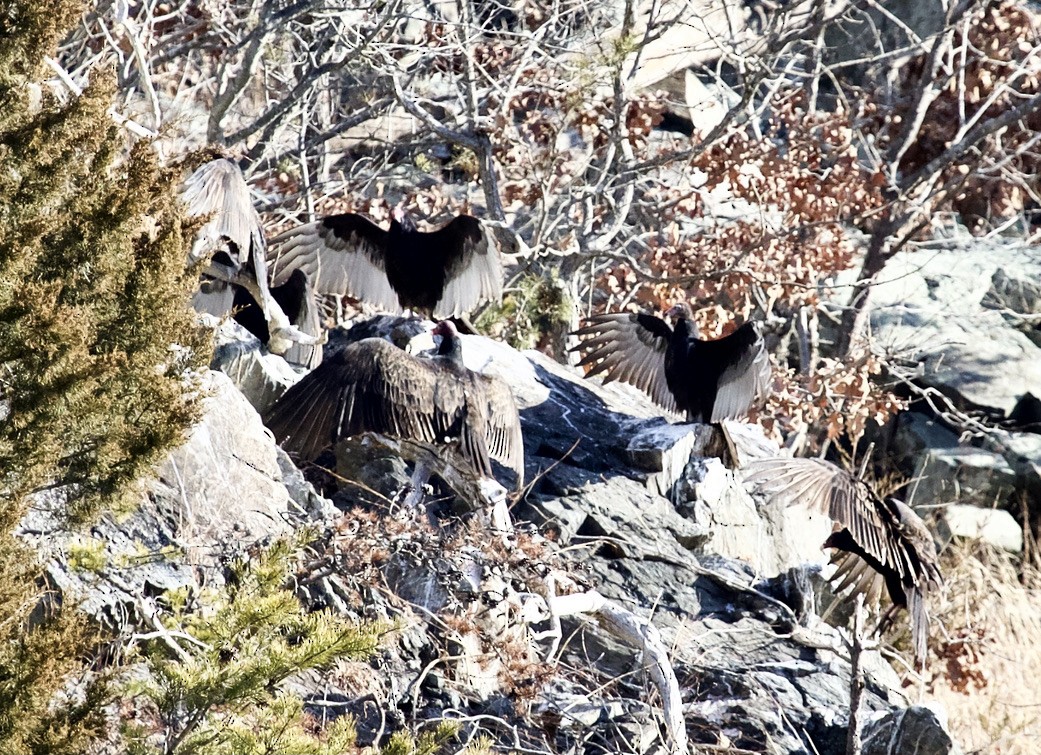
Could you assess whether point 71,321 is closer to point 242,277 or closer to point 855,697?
point 855,697

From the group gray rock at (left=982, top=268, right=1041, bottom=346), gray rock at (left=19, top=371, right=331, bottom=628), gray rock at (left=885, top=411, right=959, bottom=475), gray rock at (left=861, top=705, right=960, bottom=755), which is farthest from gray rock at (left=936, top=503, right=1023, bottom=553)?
gray rock at (left=19, top=371, right=331, bottom=628)

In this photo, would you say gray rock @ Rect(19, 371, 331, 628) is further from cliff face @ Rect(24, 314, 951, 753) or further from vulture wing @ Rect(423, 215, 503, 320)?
vulture wing @ Rect(423, 215, 503, 320)

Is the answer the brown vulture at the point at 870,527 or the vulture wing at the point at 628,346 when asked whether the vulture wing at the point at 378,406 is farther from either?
the vulture wing at the point at 628,346

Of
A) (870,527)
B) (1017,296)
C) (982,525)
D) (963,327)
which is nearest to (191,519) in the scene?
(870,527)

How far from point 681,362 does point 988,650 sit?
1945 mm

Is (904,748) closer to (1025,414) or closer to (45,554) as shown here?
(45,554)

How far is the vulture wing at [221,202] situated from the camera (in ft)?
20.9

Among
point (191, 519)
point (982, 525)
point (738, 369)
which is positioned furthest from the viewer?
point (982, 525)

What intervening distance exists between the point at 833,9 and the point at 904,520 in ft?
20.9

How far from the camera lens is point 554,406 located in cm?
727

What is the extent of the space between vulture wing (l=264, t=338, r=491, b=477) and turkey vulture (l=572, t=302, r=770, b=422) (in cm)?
181

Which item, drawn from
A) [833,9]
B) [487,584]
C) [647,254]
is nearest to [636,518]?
[487,584]

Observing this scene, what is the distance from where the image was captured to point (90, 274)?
146 inches

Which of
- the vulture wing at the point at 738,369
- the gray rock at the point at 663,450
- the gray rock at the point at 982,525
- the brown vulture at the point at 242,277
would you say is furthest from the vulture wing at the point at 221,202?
the gray rock at the point at 982,525
